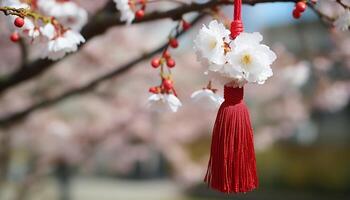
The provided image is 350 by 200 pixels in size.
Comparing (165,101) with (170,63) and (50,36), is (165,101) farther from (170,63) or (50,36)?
(50,36)

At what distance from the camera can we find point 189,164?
9055 millimetres

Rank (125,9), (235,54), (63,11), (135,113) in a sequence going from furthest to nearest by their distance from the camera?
(135,113), (63,11), (125,9), (235,54)

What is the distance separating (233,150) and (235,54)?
10.0 inches

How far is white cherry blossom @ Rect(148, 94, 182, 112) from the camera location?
1.71m

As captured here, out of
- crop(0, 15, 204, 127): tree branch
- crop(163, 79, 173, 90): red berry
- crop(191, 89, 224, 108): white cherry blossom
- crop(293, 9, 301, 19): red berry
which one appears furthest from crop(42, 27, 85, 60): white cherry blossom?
crop(0, 15, 204, 127): tree branch

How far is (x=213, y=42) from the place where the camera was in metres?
1.41

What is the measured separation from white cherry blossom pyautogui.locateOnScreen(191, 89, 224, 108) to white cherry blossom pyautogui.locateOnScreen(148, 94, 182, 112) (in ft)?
0.24

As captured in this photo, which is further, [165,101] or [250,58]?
[165,101]

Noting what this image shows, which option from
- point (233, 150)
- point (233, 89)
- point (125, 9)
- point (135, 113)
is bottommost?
point (233, 150)

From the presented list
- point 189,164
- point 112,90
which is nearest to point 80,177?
point 189,164

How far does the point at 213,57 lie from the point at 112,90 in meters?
4.61

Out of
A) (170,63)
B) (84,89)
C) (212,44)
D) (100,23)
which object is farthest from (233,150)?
(84,89)

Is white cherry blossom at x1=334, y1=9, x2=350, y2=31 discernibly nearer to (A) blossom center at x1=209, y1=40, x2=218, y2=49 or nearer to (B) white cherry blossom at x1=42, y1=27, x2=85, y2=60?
(A) blossom center at x1=209, y1=40, x2=218, y2=49

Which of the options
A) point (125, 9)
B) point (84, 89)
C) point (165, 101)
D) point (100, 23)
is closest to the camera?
point (165, 101)
